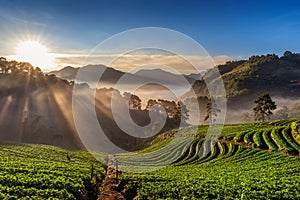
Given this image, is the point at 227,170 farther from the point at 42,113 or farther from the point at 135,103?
the point at 135,103

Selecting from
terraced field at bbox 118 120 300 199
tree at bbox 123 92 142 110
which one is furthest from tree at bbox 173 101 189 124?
terraced field at bbox 118 120 300 199

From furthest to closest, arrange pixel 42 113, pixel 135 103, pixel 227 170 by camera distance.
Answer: pixel 135 103
pixel 42 113
pixel 227 170

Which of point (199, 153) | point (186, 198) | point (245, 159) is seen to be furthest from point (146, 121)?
point (186, 198)

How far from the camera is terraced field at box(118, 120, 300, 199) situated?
2641cm

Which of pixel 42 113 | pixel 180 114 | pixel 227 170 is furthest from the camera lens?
pixel 42 113

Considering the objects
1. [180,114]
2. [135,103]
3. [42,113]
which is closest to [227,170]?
[180,114]

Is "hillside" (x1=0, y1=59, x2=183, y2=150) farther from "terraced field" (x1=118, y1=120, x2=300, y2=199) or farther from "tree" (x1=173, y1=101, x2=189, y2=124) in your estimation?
"terraced field" (x1=118, y1=120, x2=300, y2=199)

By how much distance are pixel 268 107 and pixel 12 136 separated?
344 ft

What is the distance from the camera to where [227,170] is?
4481cm

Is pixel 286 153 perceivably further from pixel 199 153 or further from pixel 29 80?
pixel 29 80

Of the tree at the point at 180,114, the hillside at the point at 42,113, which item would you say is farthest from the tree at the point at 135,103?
the tree at the point at 180,114

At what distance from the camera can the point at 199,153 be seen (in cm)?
7056

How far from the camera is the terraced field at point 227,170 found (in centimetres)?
2641

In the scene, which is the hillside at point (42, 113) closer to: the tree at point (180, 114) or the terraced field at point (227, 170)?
the tree at point (180, 114)
